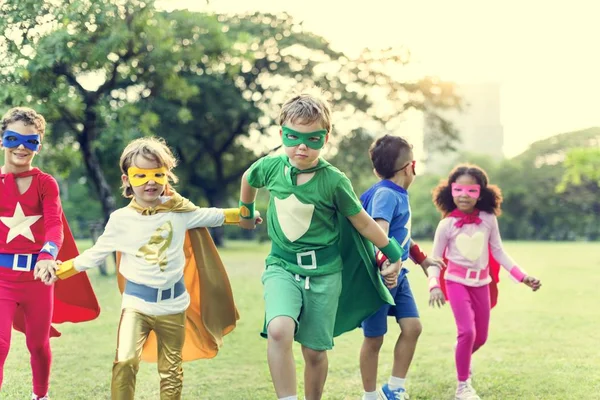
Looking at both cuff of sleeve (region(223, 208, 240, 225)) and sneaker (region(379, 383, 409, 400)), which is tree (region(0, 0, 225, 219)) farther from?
sneaker (region(379, 383, 409, 400))

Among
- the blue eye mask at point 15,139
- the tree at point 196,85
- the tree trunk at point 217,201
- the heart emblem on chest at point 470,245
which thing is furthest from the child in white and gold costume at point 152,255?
the tree trunk at point 217,201

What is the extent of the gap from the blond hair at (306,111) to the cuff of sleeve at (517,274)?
2074 millimetres

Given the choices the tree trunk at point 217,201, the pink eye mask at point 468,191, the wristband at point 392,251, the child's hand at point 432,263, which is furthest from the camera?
the tree trunk at point 217,201

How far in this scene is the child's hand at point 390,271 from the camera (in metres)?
4.38

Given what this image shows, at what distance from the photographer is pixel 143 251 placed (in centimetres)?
412

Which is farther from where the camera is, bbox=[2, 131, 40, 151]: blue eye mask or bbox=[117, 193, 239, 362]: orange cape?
bbox=[117, 193, 239, 362]: orange cape

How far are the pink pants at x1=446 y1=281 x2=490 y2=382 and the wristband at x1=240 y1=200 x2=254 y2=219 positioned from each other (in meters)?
1.72

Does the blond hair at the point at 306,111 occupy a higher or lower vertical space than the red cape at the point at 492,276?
higher

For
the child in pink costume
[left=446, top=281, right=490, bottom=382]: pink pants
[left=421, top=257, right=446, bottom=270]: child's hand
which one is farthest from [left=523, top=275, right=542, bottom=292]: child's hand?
[left=421, top=257, right=446, bottom=270]: child's hand

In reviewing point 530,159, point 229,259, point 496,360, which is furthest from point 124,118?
point 530,159

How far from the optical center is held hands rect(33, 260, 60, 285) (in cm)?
413

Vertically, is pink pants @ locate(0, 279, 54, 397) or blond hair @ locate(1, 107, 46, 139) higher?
blond hair @ locate(1, 107, 46, 139)

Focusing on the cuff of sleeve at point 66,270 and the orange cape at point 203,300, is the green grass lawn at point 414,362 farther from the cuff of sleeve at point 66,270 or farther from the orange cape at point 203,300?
the cuff of sleeve at point 66,270

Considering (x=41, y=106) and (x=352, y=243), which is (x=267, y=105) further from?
(x=352, y=243)
